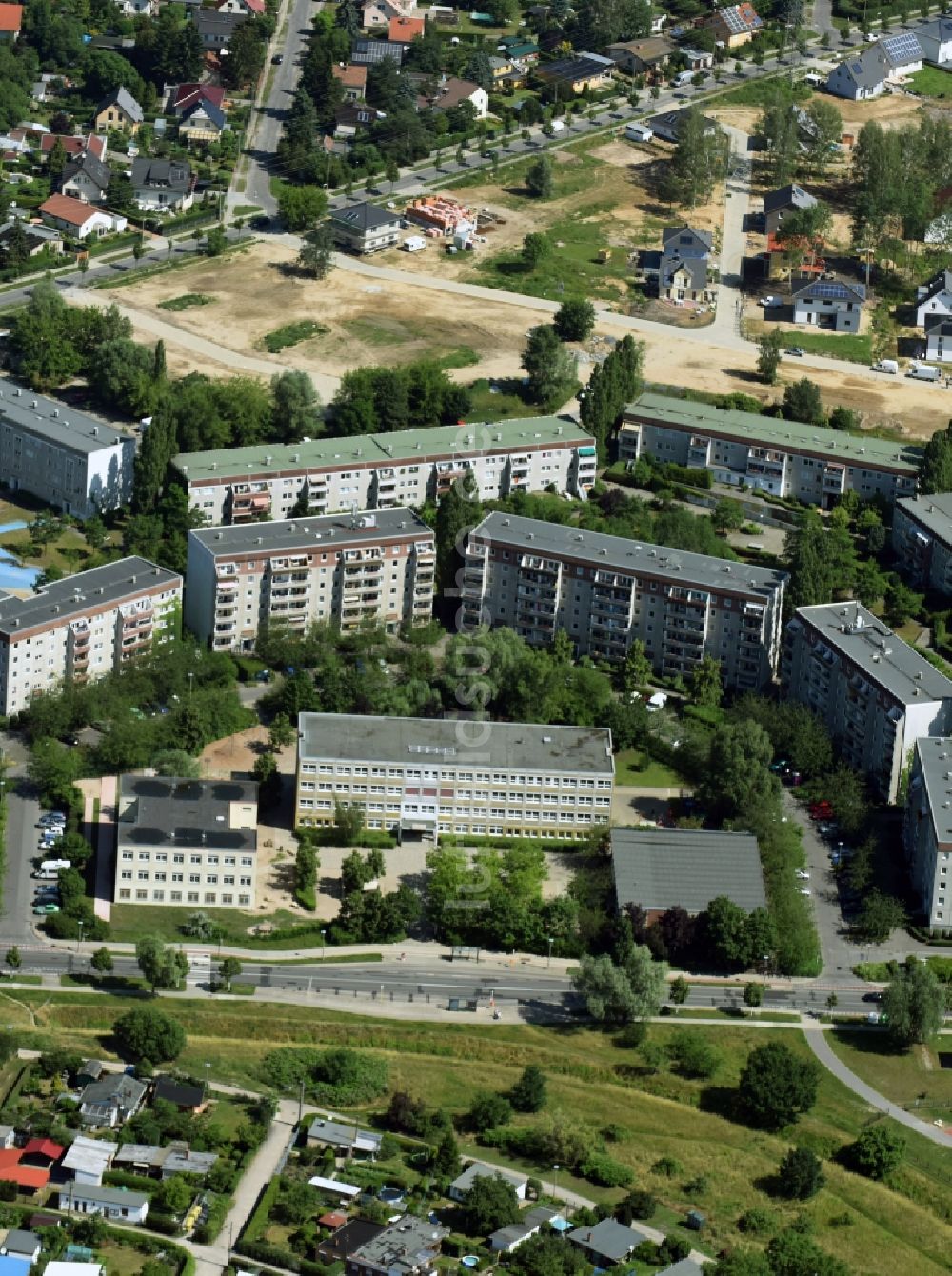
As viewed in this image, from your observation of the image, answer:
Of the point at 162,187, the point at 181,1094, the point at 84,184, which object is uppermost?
the point at 162,187

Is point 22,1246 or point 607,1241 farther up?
point 22,1246

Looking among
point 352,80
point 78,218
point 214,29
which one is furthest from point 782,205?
point 214,29

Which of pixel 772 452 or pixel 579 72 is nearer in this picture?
pixel 772 452

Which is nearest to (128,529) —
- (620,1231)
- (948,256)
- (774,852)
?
(774,852)

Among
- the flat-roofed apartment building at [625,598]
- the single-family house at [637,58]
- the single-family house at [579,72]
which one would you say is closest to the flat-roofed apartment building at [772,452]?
the flat-roofed apartment building at [625,598]

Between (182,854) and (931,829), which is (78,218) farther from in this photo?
(931,829)
